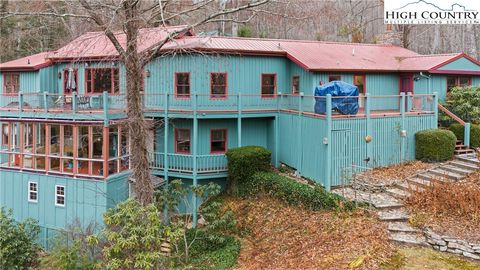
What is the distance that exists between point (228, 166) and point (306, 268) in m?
7.41

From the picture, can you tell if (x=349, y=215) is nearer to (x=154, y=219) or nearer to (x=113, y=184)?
(x=154, y=219)

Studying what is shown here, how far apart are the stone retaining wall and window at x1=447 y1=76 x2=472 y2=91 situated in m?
12.7

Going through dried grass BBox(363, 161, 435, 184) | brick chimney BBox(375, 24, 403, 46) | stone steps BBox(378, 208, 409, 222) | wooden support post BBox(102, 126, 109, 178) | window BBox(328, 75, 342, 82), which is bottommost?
stone steps BBox(378, 208, 409, 222)

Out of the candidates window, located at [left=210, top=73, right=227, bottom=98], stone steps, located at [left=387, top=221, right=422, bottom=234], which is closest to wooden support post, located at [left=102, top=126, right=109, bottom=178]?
window, located at [left=210, top=73, right=227, bottom=98]

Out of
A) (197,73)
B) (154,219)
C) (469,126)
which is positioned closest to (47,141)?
(197,73)

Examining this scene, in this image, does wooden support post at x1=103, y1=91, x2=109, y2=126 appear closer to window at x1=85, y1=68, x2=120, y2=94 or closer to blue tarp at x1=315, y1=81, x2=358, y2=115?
window at x1=85, y1=68, x2=120, y2=94

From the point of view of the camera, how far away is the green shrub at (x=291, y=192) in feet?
49.7

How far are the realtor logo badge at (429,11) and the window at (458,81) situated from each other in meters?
4.26

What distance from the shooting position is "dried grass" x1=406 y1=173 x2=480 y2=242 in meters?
13.0

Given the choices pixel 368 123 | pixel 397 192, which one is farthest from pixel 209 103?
pixel 397 192

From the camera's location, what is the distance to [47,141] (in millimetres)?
18922

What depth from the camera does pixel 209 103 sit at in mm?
19562

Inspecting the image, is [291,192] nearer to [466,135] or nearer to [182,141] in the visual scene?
[182,141]

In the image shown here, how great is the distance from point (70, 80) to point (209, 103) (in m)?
7.98
